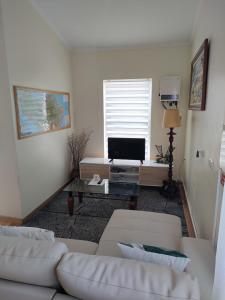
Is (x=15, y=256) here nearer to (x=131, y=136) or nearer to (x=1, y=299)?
(x=1, y=299)

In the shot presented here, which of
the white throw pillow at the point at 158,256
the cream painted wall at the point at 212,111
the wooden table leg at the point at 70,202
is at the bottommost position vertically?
the wooden table leg at the point at 70,202

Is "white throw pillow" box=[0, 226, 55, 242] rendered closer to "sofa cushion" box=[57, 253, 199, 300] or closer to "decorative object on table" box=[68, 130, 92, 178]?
"sofa cushion" box=[57, 253, 199, 300]

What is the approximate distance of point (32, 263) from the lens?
101 centimetres

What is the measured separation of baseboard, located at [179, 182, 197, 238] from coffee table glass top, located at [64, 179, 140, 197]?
79 centimetres

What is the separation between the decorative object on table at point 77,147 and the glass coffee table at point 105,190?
1142 mm

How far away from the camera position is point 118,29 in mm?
3424

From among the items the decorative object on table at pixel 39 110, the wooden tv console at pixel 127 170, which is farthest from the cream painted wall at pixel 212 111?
the decorative object on table at pixel 39 110

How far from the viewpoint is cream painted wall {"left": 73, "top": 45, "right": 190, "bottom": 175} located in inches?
152

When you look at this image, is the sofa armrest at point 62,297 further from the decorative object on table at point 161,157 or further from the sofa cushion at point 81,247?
the decorative object on table at point 161,157

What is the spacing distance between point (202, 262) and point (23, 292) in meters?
1.09

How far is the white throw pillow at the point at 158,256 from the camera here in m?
1.08

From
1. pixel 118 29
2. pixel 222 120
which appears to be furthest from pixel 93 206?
pixel 118 29

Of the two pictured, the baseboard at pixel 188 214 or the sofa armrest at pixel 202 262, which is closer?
the sofa armrest at pixel 202 262

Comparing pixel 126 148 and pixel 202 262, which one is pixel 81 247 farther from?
pixel 126 148
